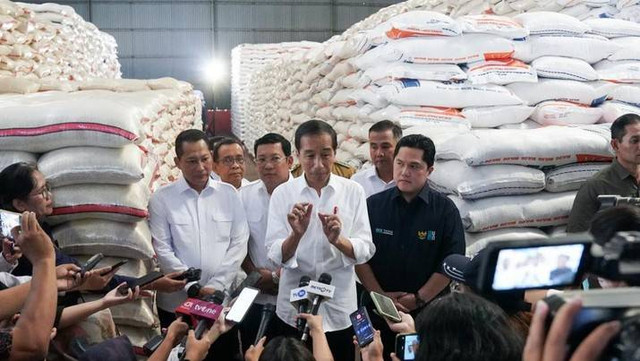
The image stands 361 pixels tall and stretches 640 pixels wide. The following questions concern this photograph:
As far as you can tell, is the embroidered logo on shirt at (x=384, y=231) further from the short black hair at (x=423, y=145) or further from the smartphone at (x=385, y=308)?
the smartphone at (x=385, y=308)

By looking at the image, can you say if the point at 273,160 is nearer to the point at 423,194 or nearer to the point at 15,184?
the point at 423,194

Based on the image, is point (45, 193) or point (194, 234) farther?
point (194, 234)

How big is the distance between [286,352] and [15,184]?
1226 millimetres

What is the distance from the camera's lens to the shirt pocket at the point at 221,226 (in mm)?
2557

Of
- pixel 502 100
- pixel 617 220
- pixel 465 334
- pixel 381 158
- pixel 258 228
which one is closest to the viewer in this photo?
pixel 465 334

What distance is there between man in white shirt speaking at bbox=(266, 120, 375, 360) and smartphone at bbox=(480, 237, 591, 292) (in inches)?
56.3

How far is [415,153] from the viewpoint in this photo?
8.02 ft

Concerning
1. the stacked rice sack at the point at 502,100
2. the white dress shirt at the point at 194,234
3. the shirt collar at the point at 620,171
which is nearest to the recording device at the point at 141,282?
the white dress shirt at the point at 194,234

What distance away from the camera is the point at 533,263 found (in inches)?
34.8

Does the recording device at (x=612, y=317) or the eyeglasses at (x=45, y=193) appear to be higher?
the recording device at (x=612, y=317)

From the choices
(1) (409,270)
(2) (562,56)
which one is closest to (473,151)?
(1) (409,270)

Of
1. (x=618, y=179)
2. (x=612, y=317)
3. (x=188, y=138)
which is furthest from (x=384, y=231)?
(x=612, y=317)

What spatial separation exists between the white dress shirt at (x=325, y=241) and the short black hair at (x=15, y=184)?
89cm

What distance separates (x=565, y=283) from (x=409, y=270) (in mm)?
1579
